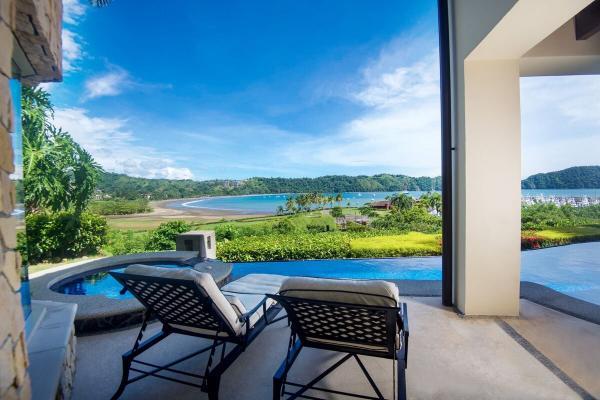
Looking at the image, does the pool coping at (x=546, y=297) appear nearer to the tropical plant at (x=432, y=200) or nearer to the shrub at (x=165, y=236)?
the tropical plant at (x=432, y=200)

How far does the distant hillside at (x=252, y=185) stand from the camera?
9.42 meters

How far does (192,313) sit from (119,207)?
31.4 feet

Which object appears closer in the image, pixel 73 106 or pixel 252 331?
pixel 252 331

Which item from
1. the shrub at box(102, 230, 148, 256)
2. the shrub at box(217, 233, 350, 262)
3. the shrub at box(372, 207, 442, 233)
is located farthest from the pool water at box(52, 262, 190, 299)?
the shrub at box(372, 207, 442, 233)

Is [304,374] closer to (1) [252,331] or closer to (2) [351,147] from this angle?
(1) [252,331]

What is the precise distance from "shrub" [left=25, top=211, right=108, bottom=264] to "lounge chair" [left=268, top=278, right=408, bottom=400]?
846cm

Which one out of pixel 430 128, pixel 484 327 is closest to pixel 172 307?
pixel 484 327

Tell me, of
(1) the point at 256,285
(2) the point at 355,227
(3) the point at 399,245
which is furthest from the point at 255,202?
(1) the point at 256,285

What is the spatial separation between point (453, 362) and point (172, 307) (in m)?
2.32

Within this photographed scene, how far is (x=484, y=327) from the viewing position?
3.16 m

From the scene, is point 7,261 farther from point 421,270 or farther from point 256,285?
point 421,270

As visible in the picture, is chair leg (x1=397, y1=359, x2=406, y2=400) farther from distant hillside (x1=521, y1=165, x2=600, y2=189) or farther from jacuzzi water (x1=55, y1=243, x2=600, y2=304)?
distant hillside (x1=521, y1=165, x2=600, y2=189)

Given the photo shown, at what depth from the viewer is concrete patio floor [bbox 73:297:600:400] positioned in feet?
7.04

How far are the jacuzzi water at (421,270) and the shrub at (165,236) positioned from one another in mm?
2594
